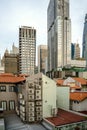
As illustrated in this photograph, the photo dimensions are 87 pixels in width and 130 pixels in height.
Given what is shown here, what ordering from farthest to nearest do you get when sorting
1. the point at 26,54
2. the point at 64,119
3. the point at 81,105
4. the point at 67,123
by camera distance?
1. the point at 26,54
2. the point at 81,105
3. the point at 64,119
4. the point at 67,123

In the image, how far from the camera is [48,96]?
122 ft

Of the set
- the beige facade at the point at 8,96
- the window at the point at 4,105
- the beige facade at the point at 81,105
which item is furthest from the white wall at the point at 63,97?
the window at the point at 4,105

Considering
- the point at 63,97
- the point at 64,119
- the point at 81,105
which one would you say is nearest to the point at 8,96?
the point at 63,97

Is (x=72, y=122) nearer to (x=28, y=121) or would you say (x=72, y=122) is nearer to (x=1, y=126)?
(x=28, y=121)

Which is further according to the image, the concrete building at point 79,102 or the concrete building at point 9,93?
the concrete building at point 9,93

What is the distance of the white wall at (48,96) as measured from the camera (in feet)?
120

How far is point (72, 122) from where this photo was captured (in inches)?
1224

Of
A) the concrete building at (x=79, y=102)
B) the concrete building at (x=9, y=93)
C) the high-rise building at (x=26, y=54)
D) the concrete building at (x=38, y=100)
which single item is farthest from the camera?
the high-rise building at (x=26, y=54)

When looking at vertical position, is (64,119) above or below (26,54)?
below

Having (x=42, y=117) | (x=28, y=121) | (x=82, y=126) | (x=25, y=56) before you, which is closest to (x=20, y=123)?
(x=28, y=121)

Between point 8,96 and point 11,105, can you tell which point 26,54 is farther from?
point 11,105

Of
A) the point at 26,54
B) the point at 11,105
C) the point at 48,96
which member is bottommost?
the point at 11,105

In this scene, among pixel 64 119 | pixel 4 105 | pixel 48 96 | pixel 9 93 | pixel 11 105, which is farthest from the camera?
pixel 9 93

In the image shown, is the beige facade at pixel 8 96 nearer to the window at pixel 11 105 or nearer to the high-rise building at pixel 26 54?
the window at pixel 11 105
